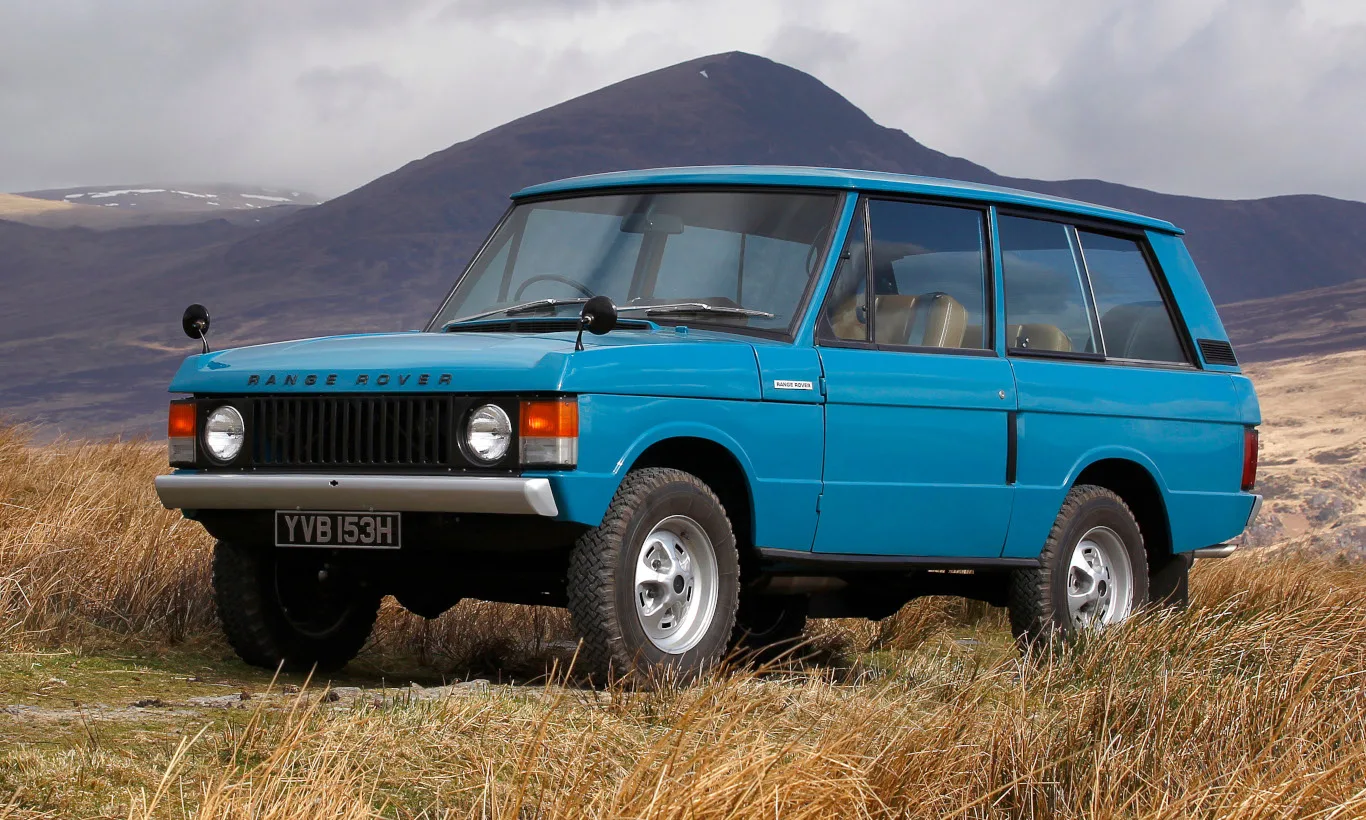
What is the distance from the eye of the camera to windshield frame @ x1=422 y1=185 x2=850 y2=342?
23.4 ft

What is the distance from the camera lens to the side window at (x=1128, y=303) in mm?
8766

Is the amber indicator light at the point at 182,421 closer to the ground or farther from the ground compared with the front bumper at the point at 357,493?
farther from the ground

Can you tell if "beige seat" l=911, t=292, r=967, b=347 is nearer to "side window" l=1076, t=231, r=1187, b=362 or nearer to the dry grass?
"side window" l=1076, t=231, r=1187, b=362

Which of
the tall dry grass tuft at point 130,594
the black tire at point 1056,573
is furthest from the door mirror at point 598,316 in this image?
the black tire at point 1056,573

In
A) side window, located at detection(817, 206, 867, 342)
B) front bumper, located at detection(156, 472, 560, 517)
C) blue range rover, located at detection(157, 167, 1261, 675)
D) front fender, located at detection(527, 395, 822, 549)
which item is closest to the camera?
front bumper, located at detection(156, 472, 560, 517)

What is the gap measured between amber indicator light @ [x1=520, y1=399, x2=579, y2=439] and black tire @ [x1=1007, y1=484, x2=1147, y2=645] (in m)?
2.81

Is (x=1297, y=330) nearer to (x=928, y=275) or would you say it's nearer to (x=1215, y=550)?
(x=1215, y=550)

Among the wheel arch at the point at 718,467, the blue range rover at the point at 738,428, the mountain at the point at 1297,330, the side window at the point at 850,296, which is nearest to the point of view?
the blue range rover at the point at 738,428

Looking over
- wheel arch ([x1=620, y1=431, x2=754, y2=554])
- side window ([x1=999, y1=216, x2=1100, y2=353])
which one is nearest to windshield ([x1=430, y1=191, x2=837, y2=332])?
wheel arch ([x1=620, y1=431, x2=754, y2=554])

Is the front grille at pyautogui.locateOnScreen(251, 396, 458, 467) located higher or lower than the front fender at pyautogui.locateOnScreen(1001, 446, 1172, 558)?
higher

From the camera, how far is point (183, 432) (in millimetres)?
6891

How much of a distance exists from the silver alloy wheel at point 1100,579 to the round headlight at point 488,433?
10.8 ft

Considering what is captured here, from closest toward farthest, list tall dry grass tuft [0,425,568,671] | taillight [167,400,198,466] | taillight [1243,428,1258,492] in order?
taillight [167,400,198,466], tall dry grass tuft [0,425,568,671], taillight [1243,428,1258,492]

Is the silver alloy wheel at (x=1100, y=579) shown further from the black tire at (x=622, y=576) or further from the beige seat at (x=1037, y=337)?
the black tire at (x=622, y=576)
